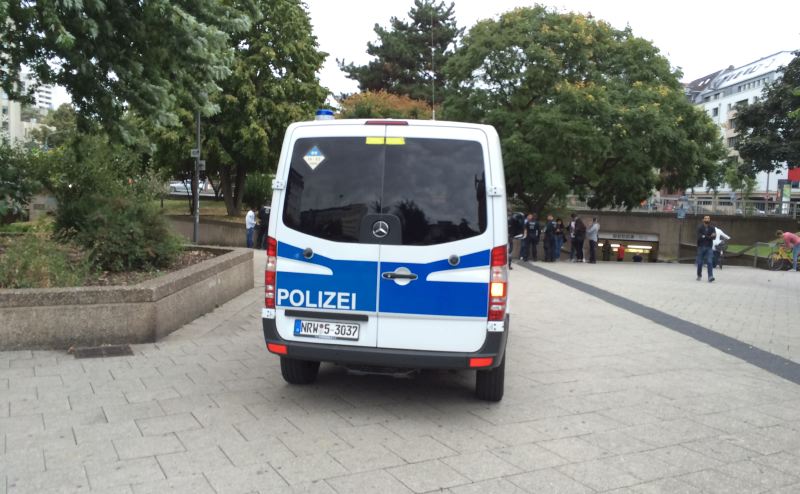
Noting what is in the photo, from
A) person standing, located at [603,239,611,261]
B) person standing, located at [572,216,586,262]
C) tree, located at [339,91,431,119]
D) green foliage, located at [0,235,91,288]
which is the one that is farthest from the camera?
person standing, located at [603,239,611,261]

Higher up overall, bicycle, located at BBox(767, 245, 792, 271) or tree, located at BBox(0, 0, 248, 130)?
tree, located at BBox(0, 0, 248, 130)

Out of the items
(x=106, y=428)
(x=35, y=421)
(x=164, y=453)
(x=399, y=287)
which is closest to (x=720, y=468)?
(x=399, y=287)

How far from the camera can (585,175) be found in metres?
27.5

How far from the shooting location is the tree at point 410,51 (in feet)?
149

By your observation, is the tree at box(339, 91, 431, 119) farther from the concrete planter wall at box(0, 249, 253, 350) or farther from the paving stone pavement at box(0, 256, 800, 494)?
the paving stone pavement at box(0, 256, 800, 494)

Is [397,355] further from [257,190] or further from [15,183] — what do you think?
[257,190]

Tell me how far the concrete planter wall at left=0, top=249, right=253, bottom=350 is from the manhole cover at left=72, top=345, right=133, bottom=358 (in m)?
0.10

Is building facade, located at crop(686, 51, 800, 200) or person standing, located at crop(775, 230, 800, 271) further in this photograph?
building facade, located at crop(686, 51, 800, 200)

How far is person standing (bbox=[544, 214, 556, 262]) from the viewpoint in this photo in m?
23.0

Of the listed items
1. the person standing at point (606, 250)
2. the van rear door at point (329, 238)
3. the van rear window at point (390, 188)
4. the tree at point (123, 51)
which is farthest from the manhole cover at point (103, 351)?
the person standing at point (606, 250)

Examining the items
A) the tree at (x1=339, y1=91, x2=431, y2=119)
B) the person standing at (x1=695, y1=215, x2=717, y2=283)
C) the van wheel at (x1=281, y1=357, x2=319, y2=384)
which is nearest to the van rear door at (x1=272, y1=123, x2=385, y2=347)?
the van wheel at (x1=281, y1=357, x2=319, y2=384)

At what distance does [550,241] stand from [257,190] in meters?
17.5

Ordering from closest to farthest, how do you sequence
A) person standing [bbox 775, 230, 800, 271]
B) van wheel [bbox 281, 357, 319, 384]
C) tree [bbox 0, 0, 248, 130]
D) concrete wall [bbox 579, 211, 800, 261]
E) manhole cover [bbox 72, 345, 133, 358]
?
van wheel [bbox 281, 357, 319, 384], manhole cover [bbox 72, 345, 133, 358], tree [bbox 0, 0, 248, 130], person standing [bbox 775, 230, 800, 271], concrete wall [bbox 579, 211, 800, 261]

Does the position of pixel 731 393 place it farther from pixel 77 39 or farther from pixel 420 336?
pixel 77 39
